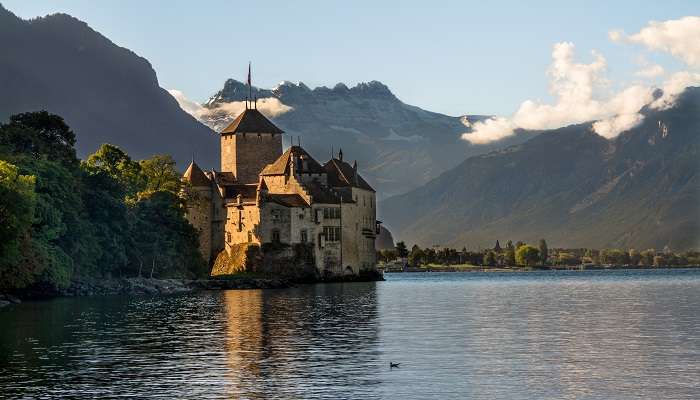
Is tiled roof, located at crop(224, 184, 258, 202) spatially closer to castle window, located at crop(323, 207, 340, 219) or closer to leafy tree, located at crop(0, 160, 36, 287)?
castle window, located at crop(323, 207, 340, 219)

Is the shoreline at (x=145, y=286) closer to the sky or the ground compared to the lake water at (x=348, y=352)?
closer to the sky

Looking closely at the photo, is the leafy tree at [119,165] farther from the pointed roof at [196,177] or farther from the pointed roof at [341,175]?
the pointed roof at [341,175]

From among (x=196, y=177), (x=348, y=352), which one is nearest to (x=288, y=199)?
(x=196, y=177)

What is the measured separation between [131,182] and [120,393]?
118323 millimetres

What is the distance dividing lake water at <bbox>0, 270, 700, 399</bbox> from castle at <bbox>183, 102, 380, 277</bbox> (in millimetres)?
71518

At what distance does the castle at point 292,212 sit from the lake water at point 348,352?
71518mm

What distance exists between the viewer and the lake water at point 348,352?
47.0 meters

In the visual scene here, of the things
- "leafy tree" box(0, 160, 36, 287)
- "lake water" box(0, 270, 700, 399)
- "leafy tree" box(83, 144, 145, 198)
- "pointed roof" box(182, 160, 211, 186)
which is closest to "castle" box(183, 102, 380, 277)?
"pointed roof" box(182, 160, 211, 186)

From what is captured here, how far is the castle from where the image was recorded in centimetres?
17362

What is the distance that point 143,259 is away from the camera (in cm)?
14600

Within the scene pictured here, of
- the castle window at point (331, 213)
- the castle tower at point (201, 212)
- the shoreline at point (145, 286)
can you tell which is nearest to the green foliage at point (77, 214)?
the shoreline at point (145, 286)

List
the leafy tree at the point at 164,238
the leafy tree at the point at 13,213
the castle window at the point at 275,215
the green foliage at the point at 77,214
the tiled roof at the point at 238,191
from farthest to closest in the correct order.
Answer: the tiled roof at the point at 238,191
the castle window at the point at 275,215
the leafy tree at the point at 164,238
the green foliage at the point at 77,214
the leafy tree at the point at 13,213

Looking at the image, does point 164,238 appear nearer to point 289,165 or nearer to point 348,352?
point 289,165

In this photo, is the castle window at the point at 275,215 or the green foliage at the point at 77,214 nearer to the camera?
the green foliage at the point at 77,214
